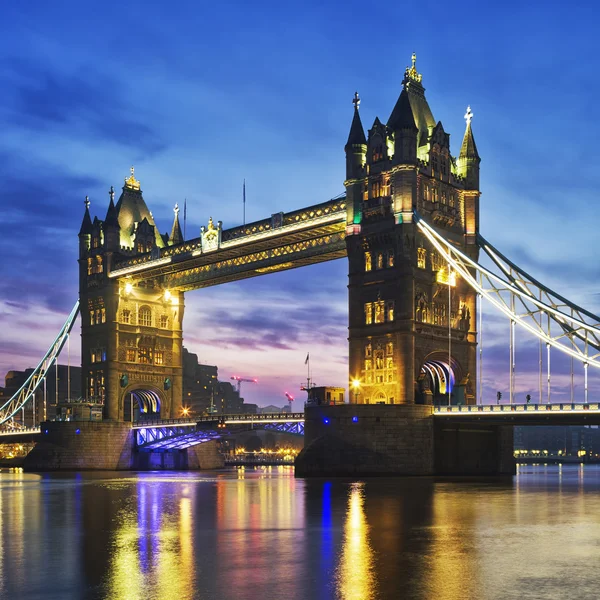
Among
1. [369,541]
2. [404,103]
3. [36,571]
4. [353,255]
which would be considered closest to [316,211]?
[353,255]

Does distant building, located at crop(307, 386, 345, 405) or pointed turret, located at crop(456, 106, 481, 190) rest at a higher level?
pointed turret, located at crop(456, 106, 481, 190)

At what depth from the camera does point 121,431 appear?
360ft

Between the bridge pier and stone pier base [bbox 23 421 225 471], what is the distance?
38.9 m

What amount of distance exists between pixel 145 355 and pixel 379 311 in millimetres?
42874

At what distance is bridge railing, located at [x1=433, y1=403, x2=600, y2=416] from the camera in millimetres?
66125

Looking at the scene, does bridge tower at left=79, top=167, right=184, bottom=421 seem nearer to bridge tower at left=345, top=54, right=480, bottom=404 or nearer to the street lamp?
bridge tower at left=345, top=54, right=480, bottom=404

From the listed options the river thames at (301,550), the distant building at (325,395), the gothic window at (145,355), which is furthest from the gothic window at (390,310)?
the gothic window at (145,355)

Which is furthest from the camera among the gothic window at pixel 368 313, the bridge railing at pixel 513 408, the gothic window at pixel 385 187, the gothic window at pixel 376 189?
the gothic window at pixel 368 313

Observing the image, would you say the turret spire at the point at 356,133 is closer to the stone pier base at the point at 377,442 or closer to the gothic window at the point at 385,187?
the gothic window at the point at 385,187

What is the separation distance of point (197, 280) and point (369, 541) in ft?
263

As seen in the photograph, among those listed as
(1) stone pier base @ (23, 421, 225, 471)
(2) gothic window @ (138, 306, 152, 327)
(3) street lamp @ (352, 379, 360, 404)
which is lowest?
(1) stone pier base @ (23, 421, 225, 471)

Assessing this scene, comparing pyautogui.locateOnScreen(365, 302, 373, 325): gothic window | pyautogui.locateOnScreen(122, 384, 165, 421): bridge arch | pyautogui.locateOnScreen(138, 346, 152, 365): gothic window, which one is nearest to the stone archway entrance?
pyautogui.locateOnScreen(122, 384, 165, 421): bridge arch

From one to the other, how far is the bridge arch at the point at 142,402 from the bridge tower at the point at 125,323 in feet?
0.40

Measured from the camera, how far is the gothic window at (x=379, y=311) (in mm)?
79000
